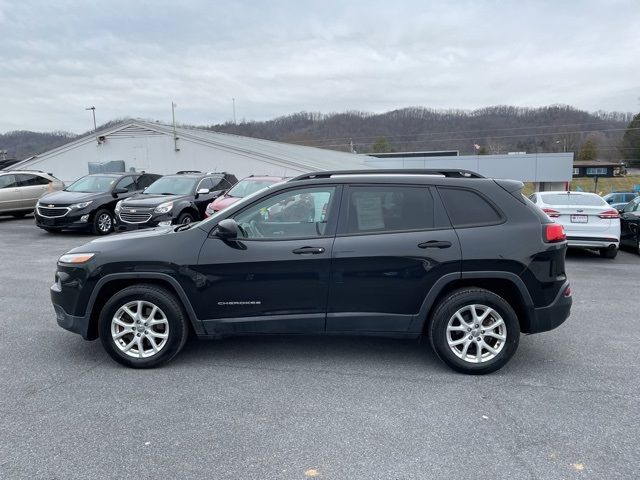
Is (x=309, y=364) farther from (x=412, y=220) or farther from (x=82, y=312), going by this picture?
(x=82, y=312)

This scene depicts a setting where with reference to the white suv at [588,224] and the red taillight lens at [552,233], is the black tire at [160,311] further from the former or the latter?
the white suv at [588,224]

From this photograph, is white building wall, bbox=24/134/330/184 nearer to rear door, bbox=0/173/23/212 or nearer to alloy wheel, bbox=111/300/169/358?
rear door, bbox=0/173/23/212

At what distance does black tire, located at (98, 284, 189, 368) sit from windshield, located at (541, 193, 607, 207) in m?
8.91

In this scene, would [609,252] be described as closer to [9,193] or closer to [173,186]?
[173,186]

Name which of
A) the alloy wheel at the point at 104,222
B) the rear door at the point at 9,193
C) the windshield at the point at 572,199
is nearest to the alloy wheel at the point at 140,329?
the windshield at the point at 572,199

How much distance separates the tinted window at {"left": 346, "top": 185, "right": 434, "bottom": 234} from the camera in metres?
4.25

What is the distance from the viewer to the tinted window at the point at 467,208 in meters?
4.23

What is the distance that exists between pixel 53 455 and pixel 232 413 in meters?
1.16

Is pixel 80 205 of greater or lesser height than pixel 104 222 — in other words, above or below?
above

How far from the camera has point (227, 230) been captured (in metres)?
4.09

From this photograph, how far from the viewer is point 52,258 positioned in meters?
9.96

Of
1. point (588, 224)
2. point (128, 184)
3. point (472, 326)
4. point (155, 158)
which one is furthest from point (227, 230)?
point (155, 158)

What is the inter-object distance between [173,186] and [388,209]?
34.1ft

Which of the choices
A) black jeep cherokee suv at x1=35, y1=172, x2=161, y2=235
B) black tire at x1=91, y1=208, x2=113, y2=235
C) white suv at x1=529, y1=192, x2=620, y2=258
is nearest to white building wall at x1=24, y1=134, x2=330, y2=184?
black jeep cherokee suv at x1=35, y1=172, x2=161, y2=235
